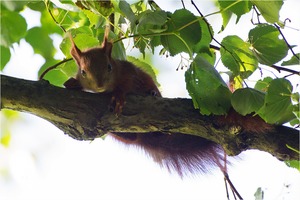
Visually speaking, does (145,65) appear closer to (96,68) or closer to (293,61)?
(96,68)

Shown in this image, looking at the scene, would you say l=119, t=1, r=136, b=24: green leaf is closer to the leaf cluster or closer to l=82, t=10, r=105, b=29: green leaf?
the leaf cluster

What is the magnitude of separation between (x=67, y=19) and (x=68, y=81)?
1.35ft

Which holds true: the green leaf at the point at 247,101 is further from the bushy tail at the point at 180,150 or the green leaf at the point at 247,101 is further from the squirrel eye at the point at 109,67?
the squirrel eye at the point at 109,67

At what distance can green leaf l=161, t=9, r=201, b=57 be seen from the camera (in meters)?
2.04

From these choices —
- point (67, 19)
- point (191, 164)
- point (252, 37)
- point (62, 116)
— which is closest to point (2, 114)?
point (67, 19)

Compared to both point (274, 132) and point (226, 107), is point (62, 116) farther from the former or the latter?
point (274, 132)

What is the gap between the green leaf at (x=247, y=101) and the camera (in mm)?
1908

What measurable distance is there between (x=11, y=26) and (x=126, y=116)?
608 millimetres

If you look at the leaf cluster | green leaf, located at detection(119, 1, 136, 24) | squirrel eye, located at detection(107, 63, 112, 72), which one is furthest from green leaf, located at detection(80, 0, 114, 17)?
squirrel eye, located at detection(107, 63, 112, 72)

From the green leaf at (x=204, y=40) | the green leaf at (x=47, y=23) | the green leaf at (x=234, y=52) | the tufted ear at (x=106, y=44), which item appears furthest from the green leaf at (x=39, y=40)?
the green leaf at (x=234, y=52)

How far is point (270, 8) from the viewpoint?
185cm

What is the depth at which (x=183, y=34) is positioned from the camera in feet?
6.75

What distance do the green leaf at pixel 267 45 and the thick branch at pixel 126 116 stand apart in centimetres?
29

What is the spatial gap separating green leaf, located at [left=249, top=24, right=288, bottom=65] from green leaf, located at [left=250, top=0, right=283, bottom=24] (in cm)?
15
